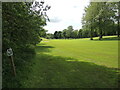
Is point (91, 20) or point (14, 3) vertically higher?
point (91, 20)

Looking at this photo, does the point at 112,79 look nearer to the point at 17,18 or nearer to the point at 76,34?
the point at 17,18

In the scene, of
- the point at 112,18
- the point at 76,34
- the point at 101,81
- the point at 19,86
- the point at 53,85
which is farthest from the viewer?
the point at 76,34

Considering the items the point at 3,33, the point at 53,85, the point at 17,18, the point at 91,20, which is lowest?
the point at 53,85

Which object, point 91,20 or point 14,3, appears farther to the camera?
point 91,20

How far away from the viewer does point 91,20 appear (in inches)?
1758

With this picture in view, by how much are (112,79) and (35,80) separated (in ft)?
14.0

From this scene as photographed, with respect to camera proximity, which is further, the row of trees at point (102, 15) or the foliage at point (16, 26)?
the row of trees at point (102, 15)

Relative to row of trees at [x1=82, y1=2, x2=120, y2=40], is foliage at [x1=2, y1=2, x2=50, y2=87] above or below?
below

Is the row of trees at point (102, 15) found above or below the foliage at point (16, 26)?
above

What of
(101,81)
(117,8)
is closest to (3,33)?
(101,81)

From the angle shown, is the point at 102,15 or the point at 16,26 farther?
the point at 102,15

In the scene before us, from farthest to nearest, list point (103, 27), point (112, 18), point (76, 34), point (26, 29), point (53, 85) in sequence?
point (76, 34), point (112, 18), point (103, 27), point (26, 29), point (53, 85)

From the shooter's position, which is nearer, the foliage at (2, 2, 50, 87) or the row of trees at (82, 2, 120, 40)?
the foliage at (2, 2, 50, 87)

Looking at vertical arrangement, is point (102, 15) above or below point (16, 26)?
above
